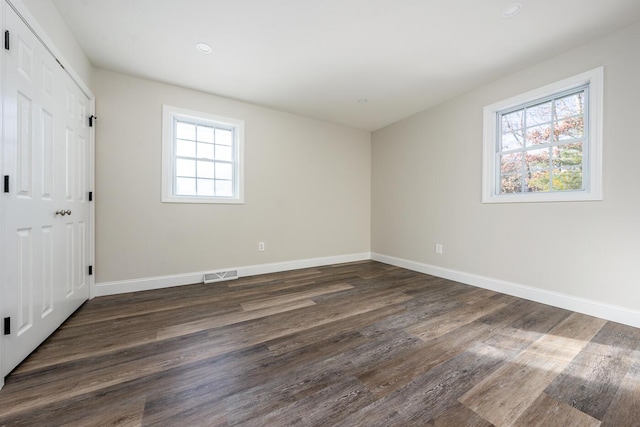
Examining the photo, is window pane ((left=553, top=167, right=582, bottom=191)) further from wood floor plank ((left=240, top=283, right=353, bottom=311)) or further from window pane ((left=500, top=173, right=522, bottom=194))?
wood floor plank ((left=240, top=283, right=353, bottom=311))

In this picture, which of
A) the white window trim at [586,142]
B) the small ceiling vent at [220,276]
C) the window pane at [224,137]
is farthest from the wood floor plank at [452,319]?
the window pane at [224,137]

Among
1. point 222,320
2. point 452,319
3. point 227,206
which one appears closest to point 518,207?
point 452,319

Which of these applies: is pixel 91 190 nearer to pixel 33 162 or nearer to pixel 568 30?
pixel 33 162

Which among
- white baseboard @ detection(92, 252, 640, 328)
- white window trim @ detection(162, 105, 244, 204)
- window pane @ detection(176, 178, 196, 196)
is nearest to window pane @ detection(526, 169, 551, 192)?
white baseboard @ detection(92, 252, 640, 328)

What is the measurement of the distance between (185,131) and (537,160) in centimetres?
423

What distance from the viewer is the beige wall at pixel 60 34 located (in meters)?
1.67

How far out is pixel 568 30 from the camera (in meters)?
2.11

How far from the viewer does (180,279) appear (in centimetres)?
310

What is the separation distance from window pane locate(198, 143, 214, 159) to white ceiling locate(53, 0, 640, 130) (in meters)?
0.72

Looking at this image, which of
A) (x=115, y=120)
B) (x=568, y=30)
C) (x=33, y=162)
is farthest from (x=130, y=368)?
(x=568, y=30)

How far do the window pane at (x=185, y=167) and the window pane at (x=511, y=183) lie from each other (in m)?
3.94

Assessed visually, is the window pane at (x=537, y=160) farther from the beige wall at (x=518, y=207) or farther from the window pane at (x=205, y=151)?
the window pane at (x=205, y=151)

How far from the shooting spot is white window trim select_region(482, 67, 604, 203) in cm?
221

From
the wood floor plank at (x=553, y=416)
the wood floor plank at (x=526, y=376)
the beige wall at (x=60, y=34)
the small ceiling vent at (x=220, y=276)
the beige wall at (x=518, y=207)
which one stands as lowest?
the wood floor plank at (x=553, y=416)
